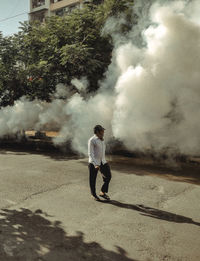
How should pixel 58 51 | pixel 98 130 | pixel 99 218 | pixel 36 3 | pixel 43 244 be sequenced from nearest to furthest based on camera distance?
pixel 43 244 < pixel 99 218 < pixel 98 130 < pixel 58 51 < pixel 36 3

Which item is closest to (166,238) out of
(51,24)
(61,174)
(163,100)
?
(61,174)

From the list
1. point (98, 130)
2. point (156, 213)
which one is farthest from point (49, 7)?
point (156, 213)

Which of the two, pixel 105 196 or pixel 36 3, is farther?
pixel 36 3

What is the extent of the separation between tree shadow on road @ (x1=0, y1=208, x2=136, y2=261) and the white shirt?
5.07 ft

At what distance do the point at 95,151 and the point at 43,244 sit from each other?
2344 millimetres

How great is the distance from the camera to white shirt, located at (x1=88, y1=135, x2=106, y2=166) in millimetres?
5853

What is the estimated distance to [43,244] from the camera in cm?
409

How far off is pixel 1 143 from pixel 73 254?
14.4 meters

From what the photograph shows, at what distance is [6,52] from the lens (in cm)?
1539

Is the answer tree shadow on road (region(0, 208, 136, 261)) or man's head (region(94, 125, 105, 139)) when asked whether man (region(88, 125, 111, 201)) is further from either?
tree shadow on road (region(0, 208, 136, 261))

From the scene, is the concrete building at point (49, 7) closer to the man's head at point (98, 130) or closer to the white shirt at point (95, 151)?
the man's head at point (98, 130)

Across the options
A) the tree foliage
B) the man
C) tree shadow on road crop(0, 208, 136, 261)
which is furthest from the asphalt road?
the tree foliage

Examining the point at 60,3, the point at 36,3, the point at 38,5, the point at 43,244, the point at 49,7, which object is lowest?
the point at 43,244

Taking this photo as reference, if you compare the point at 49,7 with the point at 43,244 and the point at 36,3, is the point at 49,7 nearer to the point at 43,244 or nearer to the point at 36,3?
the point at 36,3
